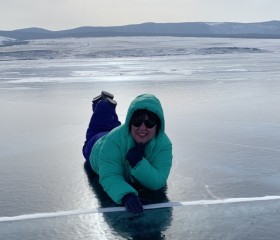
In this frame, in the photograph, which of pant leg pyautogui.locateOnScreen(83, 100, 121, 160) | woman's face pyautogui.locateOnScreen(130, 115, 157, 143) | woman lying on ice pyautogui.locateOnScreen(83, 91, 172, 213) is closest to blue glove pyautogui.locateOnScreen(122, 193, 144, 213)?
woman lying on ice pyautogui.locateOnScreen(83, 91, 172, 213)

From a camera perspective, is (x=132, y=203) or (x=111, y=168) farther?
(x=111, y=168)

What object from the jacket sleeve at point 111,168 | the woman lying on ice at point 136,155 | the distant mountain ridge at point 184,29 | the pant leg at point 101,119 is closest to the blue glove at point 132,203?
the woman lying on ice at point 136,155

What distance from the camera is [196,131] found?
5.27m

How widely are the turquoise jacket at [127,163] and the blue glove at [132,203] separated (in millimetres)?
33

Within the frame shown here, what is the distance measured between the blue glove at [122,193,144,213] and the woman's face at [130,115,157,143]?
0.39 metres

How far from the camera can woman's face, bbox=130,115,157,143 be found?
2939mm

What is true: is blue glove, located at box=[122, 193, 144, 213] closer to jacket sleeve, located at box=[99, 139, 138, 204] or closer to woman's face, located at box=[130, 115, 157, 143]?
jacket sleeve, located at box=[99, 139, 138, 204]

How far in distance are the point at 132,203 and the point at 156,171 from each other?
36cm

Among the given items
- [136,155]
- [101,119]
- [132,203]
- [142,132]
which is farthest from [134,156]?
[101,119]

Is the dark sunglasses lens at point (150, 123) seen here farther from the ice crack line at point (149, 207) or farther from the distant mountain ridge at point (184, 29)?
the distant mountain ridge at point (184, 29)

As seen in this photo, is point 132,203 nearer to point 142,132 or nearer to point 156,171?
point 156,171

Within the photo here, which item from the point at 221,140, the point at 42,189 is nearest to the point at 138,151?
the point at 42,189

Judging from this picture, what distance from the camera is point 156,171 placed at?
308 cm

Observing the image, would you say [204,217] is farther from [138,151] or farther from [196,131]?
[196,131]
